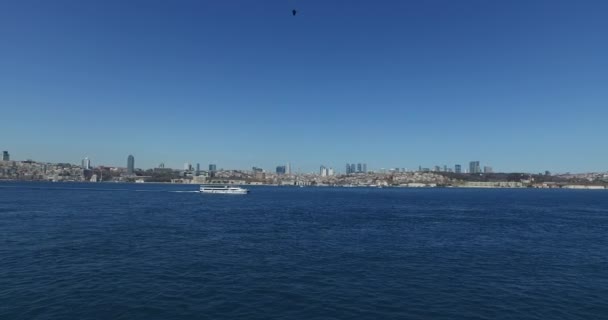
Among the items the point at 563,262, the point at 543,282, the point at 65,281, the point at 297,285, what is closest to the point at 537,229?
the point at 563,262

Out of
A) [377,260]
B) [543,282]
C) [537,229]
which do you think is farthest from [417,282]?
[537,229]

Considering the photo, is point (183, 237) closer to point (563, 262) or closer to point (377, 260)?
point (377, 260)

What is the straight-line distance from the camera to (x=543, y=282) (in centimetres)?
2531

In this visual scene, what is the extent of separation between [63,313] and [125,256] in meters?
12.4

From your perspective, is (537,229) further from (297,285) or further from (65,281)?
(65,281)

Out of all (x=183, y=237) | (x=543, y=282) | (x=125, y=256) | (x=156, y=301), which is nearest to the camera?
(x=156, y=301)

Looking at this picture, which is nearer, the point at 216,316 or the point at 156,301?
the point at 216,316

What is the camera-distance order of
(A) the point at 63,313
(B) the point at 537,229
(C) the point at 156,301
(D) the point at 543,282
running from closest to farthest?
(A) the point at 63,313 → (C) the point at 156,301 → (D) the point at 543,282 → (B) the point at 537,229

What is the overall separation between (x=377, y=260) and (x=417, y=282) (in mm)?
6403

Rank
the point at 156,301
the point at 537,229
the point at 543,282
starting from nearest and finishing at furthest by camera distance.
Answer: the point at 156,301 < the point at 543,282 < the point at 537,229

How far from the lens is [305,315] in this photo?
62.0 feet

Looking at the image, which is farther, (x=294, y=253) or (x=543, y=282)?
(x=294, y=253)

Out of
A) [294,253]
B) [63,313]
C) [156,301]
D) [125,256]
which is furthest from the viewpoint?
[294,253]

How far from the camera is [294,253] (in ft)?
109
